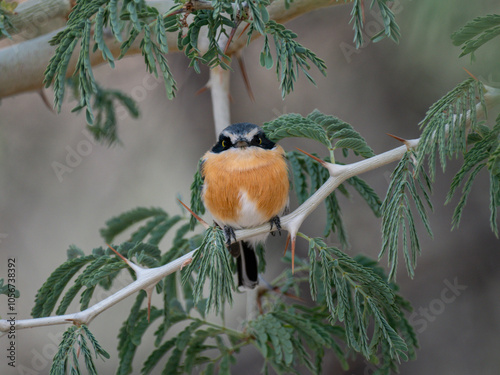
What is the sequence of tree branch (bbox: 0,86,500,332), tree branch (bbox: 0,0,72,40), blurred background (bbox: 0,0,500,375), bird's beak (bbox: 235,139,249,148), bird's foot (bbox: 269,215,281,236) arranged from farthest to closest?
blurred background (bbox: 0,0,500,375)
tree branch (bbox: 0,0,72,40)
bird's beak (bbox: 235,139,249,148)
bird's foot (bbox: 269,215,281,236)
tree branch (bbox: 0,86,500,332)

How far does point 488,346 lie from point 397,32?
4.04 meters

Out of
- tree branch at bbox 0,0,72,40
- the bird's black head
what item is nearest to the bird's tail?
the bird's black head

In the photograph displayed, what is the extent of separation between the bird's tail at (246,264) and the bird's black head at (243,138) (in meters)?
0.63

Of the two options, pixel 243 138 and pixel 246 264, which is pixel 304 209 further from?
pixel 246 264

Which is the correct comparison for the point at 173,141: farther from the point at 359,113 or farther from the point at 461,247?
the point at 461,247

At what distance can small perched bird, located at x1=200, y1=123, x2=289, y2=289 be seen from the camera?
3072 mm

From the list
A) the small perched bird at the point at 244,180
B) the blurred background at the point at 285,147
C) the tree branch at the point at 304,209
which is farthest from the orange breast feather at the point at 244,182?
the blurred background at the point at 285,147

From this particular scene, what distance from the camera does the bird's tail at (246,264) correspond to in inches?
133

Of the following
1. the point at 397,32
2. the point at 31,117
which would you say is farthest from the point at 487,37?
the point at 31,117

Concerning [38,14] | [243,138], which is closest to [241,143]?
[243,138]

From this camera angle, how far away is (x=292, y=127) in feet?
8.50

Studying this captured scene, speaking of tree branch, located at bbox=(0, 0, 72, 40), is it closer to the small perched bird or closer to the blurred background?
the small perched bird

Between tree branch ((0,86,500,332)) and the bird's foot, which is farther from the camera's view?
the bird's foot

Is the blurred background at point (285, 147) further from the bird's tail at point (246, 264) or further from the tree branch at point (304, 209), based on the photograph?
the bird's tail at point (246, 264)
